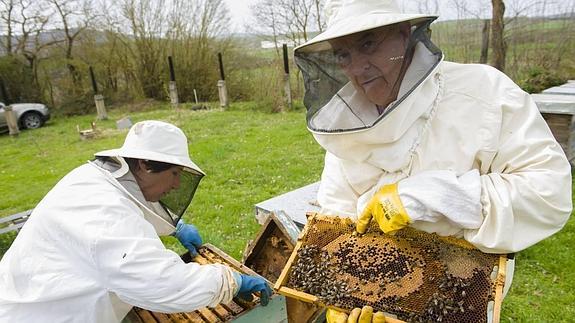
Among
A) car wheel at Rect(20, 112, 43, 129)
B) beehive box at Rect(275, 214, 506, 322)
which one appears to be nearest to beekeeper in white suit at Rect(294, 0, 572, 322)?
beehive box at Rect(275, 214, 506, 322)

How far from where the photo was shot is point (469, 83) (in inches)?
64.9

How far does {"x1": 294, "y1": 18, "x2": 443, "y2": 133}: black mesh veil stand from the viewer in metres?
1.69

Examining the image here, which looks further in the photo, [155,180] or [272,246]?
[272,246]

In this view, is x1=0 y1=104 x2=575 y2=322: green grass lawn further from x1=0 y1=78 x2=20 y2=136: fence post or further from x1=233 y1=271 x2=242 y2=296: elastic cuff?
x1=233 y1=271 x2=242 y2=296: elastic cuff

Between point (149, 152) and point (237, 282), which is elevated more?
point (149, 152)

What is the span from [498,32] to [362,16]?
28.7ft

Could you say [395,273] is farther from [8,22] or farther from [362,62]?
[8,22]

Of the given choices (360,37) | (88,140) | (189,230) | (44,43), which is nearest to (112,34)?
(44,43)

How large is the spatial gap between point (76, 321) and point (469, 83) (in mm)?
2176

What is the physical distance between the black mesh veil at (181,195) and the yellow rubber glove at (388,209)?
1.29 metres

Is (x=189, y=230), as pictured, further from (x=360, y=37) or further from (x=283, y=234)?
(x=360, y=37)

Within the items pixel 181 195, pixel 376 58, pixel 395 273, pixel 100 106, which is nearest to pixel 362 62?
pixel 376 58

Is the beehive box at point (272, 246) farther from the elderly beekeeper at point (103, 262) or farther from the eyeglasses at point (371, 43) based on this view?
the eyeglasses at point (371, 43)

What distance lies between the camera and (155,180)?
7.91ft
